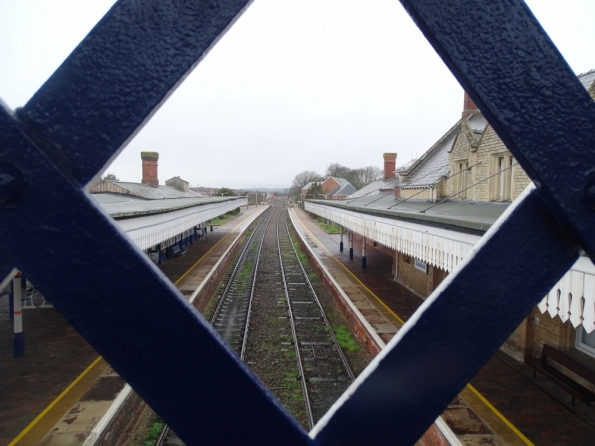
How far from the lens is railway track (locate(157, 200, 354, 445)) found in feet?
24.7

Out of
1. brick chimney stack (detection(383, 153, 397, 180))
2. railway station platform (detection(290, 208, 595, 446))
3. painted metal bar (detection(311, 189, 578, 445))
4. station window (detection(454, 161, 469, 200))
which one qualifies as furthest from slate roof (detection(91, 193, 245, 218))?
brick chimney stack (detection(383, 153, 397, 180))

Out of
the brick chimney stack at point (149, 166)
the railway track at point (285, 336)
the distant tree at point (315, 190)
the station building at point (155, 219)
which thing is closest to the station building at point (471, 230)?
the railway track at point (285, 336)

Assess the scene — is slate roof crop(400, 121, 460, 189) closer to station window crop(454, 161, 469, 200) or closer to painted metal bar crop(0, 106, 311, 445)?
station window crop(454, 161, 469, 200)

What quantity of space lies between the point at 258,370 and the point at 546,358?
231 inches

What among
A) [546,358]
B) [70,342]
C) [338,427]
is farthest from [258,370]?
[338,427]

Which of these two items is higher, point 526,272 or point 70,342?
point 526,272

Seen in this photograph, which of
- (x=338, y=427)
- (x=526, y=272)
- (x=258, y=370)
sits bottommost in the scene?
(x=258, y=370)

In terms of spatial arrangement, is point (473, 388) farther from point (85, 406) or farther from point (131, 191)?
point (131, 191)

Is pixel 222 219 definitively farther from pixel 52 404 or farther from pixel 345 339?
pixel 52 404

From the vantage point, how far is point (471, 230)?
547 centimetres

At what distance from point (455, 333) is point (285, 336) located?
33.6 ft

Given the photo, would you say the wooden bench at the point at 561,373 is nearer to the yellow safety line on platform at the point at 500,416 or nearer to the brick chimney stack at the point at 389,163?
the yellow safety line on platform at the point at 500,416

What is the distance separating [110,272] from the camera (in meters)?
0.61

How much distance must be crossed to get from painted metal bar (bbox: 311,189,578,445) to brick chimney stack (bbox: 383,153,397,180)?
1272 inches
